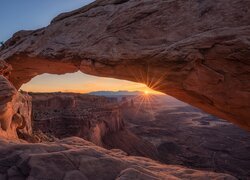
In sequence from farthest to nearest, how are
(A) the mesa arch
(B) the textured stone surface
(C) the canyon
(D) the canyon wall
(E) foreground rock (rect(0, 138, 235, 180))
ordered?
(D) the canyon wall < (B) the textured stone surface < (A) the mesa arch < (C) the canyon < (E) foreground rock (rect(0, 138, 235, 180))

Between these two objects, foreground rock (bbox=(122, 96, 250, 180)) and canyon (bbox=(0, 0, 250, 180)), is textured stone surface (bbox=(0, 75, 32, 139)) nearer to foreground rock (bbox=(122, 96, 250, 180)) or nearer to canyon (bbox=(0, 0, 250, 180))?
canyon (bbox=(0, 0, 250, 180))

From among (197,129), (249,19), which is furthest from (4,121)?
(197,129)

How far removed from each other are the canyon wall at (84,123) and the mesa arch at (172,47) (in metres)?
18.7

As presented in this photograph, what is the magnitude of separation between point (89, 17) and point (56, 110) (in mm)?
25927

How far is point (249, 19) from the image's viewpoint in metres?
6.71

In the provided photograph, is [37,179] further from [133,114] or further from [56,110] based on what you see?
[133,114]

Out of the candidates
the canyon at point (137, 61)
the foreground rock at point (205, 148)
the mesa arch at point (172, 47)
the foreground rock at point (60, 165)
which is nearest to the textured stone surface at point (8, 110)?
the canyon at point (137, 61)

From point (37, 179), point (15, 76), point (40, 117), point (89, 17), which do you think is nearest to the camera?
point (37, 179)

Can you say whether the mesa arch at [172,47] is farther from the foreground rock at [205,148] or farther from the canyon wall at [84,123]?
the foreground rock at [205,148]

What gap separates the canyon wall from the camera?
2927cm

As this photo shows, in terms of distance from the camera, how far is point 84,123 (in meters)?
30.7

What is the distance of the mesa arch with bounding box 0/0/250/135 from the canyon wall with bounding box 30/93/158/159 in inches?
737

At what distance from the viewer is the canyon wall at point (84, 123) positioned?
29.3 m

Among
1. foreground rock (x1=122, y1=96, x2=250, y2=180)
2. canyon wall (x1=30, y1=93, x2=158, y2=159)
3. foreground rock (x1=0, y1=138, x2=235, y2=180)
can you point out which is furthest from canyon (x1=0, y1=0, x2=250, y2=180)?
foreground rock (x1=122, y1=96, x2=250, y2=180)
